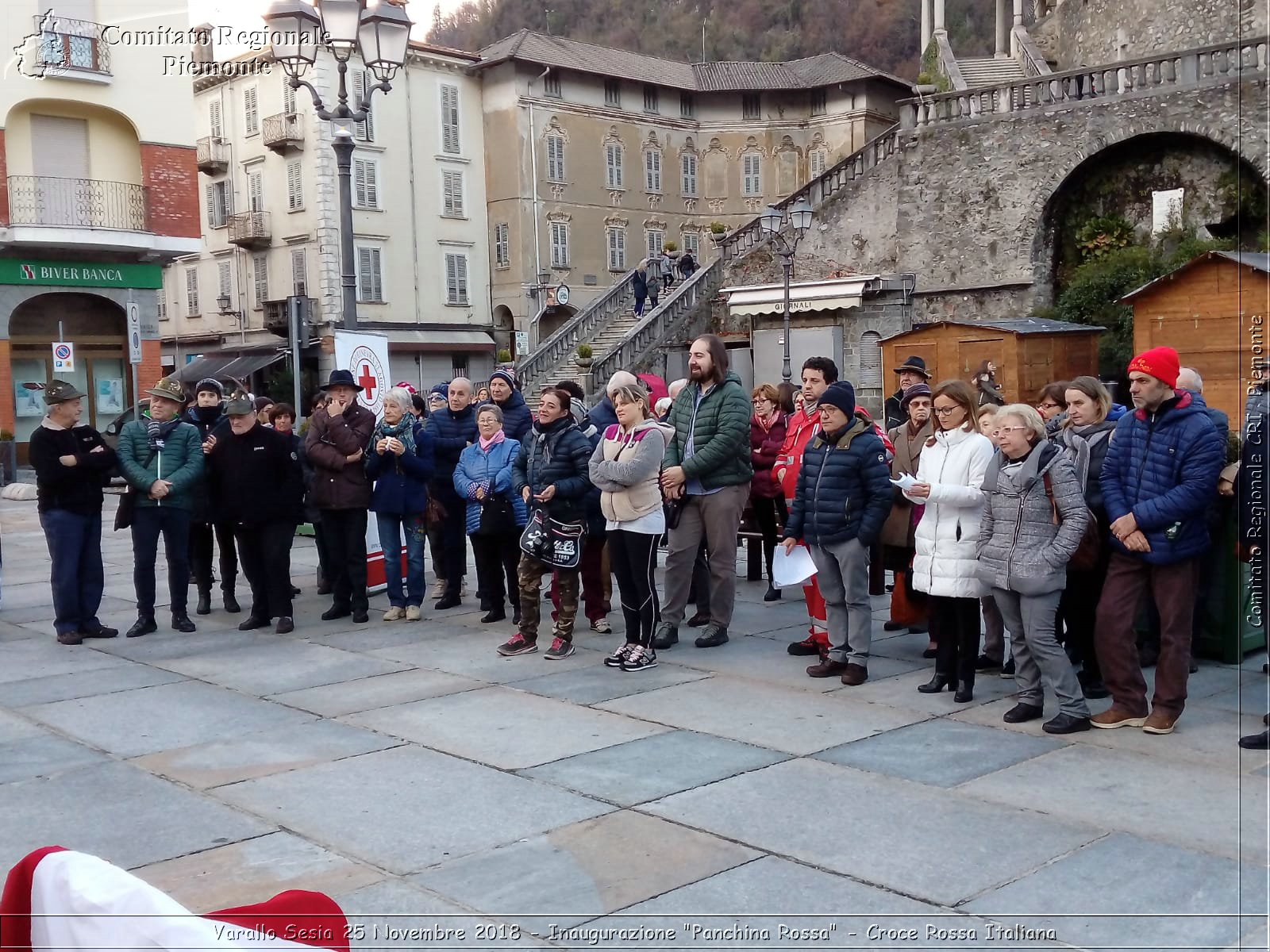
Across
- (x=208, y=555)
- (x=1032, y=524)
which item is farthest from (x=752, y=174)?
(x=1032, y=524)

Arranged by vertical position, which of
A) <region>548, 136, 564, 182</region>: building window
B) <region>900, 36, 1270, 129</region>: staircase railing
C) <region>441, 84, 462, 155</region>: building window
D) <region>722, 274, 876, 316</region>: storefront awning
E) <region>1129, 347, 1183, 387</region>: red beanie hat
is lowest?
<region>1129, 347, 1183, 387</region>: red beanie hat

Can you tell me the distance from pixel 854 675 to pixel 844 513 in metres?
0.99

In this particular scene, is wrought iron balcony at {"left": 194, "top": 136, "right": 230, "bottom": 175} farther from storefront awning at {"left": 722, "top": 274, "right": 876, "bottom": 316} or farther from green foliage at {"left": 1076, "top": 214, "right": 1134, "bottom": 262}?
green foliage at {"left": 1076, "top": 214, "right": 1134, "bottom": 262}

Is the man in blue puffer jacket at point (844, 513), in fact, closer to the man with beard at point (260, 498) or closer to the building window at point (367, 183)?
the man with beard at point (260, 498)

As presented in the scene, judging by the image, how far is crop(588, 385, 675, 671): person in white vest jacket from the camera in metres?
8.02

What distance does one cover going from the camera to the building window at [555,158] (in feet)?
144

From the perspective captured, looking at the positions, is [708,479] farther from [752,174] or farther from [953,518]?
[752,174]

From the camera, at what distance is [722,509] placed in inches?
336

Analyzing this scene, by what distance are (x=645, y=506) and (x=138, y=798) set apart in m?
3.66

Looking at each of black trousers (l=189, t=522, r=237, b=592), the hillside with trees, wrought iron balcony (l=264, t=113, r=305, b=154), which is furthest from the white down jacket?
the hillside with trees

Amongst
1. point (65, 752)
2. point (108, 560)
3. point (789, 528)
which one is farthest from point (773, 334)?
point (65, 752)

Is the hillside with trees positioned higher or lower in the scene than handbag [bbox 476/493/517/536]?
higher

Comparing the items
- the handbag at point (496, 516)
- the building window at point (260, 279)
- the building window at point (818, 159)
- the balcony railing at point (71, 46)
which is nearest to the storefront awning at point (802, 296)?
the balcony railing at point (71, 46)

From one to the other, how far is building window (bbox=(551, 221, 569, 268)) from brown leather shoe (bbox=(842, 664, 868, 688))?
126ft
